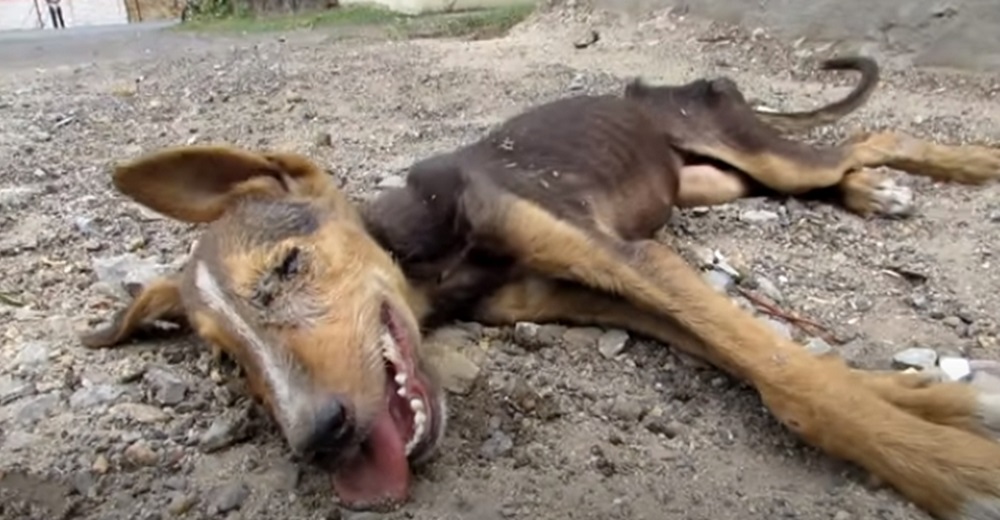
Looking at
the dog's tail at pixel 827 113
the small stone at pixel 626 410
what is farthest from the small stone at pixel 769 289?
the dog's tail at pixel 827 113

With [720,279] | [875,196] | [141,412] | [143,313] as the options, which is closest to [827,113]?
[875,196]

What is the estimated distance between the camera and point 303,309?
3.21 m

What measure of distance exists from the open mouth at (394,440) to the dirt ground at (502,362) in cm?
6

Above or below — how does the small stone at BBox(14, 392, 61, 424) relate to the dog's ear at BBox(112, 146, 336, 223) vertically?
below

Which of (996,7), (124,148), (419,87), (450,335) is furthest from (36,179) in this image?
(996,7)

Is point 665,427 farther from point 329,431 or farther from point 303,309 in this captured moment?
point 303,309

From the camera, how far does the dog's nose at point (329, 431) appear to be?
108 inches

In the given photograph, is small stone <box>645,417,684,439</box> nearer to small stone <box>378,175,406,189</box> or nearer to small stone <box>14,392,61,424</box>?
small stone <box>14,392,61,424</box>

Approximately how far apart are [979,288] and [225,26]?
13540mm

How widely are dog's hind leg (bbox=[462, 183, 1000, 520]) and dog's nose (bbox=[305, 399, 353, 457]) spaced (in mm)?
1093

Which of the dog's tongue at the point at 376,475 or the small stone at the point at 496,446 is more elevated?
the dog's tongue at the point at 376,475

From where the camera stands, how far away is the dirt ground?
2861mm

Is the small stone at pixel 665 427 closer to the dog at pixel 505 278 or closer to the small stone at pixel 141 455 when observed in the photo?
the dog at pixel 505 278

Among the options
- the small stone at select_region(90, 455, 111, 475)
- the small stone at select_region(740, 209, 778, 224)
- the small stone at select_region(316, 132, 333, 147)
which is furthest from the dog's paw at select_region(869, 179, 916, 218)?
the small stone at select_region(90, 455, 111, 475)
